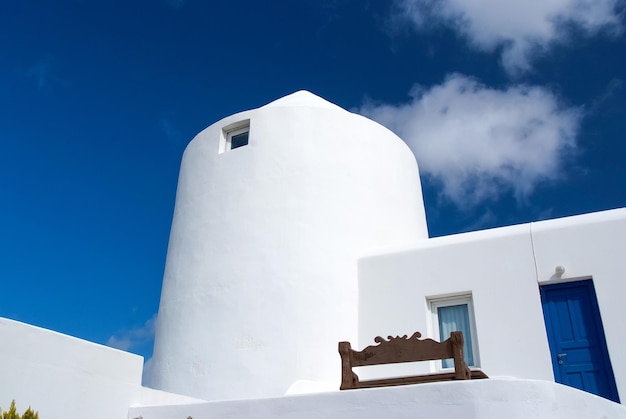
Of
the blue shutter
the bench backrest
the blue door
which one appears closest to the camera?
Result: the bench backrest

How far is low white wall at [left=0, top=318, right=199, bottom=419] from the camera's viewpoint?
261 inches

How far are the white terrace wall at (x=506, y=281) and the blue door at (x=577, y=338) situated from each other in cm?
15

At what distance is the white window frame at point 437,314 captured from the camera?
9.41 m

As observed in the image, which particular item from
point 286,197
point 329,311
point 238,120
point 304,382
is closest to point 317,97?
point 238,120

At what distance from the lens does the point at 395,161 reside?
41.9 feet

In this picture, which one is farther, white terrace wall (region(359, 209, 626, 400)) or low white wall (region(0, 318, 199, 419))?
white terrace wall (region(359, 209, 626, 400))

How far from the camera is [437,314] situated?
32.9 feet

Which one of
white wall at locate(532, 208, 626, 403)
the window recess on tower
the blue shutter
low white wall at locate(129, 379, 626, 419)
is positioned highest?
the window recess on tower

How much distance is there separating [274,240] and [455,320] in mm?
3549

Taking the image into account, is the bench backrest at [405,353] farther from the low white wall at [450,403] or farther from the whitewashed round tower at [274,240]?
the whitewashed round tower at [274,240]

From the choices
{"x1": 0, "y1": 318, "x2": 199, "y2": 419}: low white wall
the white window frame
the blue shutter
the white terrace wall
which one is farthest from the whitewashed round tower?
{"x1": 0, "y1": 318, "x2": 199, "y2": 419}: low white wall

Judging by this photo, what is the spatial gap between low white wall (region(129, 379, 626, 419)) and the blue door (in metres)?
1.55

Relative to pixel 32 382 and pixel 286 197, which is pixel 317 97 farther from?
pixel 32 382

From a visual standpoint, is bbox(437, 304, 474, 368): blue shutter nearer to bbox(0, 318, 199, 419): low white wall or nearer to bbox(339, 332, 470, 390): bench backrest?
bbox(339, 332, 470, 390): bench backrest
